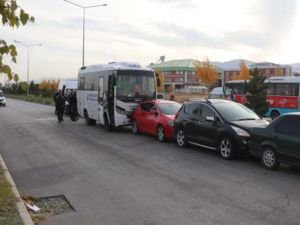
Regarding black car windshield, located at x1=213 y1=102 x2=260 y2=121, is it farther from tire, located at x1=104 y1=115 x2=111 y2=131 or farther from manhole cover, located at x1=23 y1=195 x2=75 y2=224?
tire, located at x1=104 y1=115 x2=111 y2=131

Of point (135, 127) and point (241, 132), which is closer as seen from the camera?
point (241, 132)

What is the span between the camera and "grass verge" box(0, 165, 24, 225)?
6065 millimetres

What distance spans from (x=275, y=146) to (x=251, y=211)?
3531 mm

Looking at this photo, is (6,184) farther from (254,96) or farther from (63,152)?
(254,96)

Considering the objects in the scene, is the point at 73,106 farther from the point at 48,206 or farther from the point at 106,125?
the point at 48,206

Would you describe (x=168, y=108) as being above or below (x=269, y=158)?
above

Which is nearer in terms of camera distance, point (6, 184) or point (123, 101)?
point (6, 184)

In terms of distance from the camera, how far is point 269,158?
10344mm

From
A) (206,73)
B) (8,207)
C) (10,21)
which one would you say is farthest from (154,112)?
(206,73)

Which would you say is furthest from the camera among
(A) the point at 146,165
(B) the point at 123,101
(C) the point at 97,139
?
(B) the point at 123,101

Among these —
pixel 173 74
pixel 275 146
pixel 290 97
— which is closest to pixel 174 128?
pixel 275 146

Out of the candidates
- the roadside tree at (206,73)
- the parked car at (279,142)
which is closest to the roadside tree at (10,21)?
the parked car at (279,142)

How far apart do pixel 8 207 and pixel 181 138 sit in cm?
818

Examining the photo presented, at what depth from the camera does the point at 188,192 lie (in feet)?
27.0
